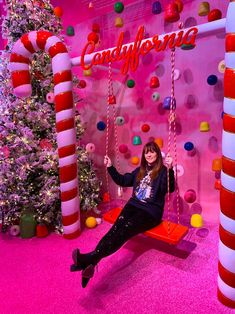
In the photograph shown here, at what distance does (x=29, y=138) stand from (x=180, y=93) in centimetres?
226

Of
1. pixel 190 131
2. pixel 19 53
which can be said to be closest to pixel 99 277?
pixel 190 131

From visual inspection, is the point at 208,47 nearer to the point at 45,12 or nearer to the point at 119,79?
the point at 119,79

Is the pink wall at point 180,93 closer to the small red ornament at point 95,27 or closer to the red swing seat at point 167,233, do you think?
the small red ornament at point 95,27

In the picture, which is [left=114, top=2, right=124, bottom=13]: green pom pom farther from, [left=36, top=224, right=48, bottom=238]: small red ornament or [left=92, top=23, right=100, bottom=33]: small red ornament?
[left=36, top=224, right=48, bottom=238]: small red ornament

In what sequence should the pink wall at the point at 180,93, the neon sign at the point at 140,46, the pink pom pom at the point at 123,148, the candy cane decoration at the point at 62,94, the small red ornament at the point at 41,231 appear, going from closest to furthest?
1. the neon sign at the point at 140,46
2. the candy cane decoration at the point at 62,94
3. the pink wall at the point at 180,93
4. the small red ornament at the point at 41,231
5. the pink pom pom at the point at 123,148

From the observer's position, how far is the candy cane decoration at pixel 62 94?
12.0ft

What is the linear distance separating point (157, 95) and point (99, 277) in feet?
8.44

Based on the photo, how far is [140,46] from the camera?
3.13m

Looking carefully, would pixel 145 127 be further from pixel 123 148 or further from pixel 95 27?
pixel 95 27

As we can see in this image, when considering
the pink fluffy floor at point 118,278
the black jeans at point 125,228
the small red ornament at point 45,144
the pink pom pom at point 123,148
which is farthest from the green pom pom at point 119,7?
the pink fluffy floor at point 118,278

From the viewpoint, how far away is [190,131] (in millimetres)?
4234

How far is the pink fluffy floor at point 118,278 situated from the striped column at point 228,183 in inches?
9.6

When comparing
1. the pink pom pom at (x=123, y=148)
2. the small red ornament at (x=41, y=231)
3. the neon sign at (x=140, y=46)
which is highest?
the neon sign at (x=140, y=46)

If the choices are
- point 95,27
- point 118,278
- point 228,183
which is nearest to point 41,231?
point 118,278
